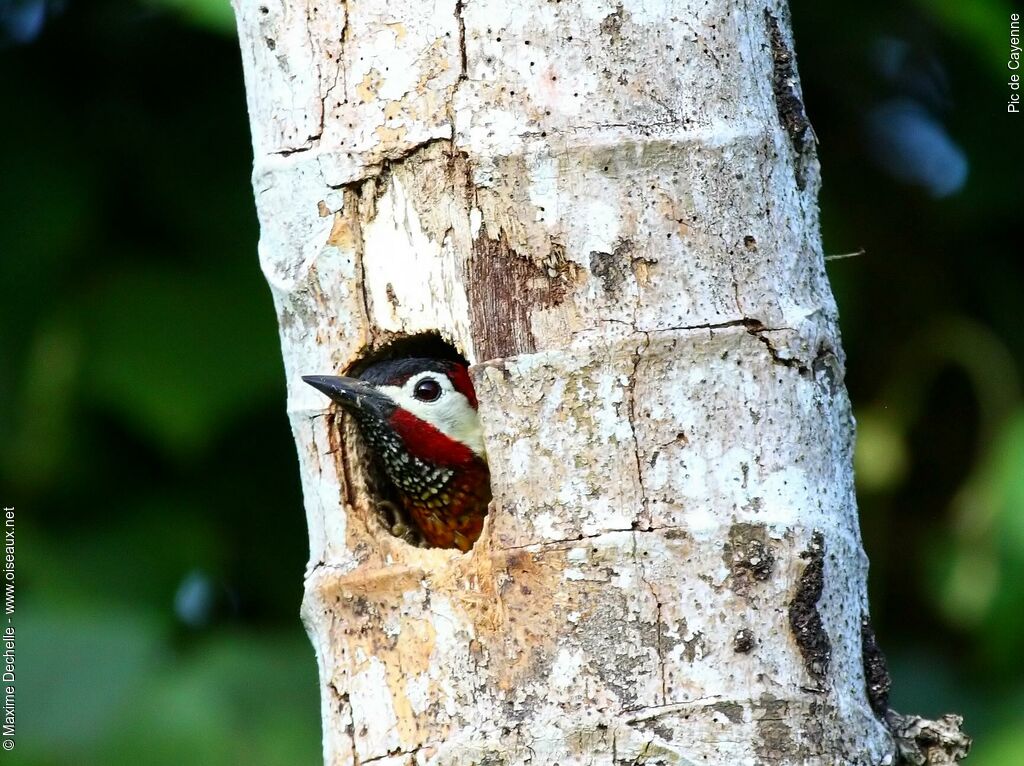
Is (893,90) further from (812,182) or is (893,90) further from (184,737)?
(184,737)

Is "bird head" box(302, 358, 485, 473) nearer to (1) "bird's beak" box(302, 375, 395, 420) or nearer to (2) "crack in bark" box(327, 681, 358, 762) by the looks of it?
(1) "bird's beak" box(302, 375, 395, 420)

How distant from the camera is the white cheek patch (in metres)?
3.12

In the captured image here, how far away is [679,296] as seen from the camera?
228 cm

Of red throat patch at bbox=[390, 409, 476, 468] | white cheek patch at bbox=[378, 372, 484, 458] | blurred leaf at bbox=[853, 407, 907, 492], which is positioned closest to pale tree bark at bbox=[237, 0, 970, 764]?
white cheek patch at bbox=[378, 372, 484, 458]

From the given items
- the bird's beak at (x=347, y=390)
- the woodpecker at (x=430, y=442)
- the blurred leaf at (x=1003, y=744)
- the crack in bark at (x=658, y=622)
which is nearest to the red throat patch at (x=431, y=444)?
the woodpecker at (x=430, y=442)

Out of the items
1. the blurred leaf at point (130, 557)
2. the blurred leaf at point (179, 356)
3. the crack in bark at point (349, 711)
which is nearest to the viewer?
the crack in bark at point (349, 711)

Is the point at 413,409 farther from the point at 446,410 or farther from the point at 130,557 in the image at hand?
the point at 130,557

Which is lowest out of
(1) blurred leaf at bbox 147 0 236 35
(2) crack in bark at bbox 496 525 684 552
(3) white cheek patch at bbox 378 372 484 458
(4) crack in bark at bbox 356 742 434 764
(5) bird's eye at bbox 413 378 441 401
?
(4) crack in bark at bbox 356 742 434 764

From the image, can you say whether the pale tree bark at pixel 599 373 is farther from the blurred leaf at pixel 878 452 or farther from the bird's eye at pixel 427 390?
the blurred leaf at pixel 878 452

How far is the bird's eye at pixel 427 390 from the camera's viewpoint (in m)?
3.18

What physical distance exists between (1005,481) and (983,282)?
1.39m

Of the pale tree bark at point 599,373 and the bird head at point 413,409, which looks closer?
the pale tree bark at point 599,373

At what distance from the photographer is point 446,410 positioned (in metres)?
3.39

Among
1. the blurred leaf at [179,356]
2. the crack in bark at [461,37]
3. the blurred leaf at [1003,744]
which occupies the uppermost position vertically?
the crack in bark at [461,37]
